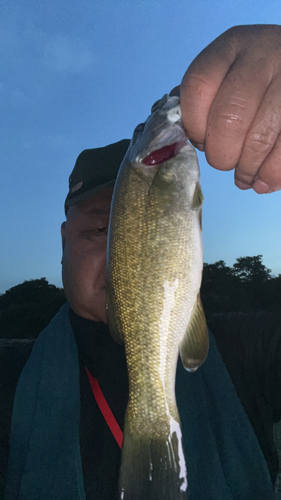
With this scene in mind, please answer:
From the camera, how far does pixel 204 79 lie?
3.68ft

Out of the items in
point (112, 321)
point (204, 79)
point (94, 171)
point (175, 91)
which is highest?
point (94, 171)

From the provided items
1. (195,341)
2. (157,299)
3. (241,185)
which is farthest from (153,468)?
(241,185)

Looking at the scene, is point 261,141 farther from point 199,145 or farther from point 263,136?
point 199,145

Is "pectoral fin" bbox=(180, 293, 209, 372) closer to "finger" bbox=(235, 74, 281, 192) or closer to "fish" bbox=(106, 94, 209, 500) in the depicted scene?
"fish" bbox=(106, 94, 209, 500)

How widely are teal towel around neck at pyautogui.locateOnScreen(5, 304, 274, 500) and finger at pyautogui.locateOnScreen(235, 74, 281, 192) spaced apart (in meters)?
1.61

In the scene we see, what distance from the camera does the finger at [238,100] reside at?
1.08 metres

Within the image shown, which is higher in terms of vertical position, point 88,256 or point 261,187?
point 88,256

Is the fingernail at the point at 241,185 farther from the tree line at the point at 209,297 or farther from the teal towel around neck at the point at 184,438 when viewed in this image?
the tree line at the point at 209,297

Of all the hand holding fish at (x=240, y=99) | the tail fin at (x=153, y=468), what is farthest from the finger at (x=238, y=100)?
the tail fin at (x=153, y=468)

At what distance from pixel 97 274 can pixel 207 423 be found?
139cm

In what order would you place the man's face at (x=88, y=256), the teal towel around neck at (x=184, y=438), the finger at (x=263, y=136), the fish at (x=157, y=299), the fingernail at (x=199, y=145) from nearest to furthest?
1. the finger at (x=263, y=136)
2. the fish at (x=157, y=299)
3. the fingernail at (x=199, y=145)
4. the teal towel around neck at (x=184, y=438)
5. the man's face at (x=88, y=256)

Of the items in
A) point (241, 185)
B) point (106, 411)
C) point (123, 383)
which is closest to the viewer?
point (241, 185)

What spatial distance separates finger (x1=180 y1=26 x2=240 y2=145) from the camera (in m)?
1.12

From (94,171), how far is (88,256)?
0.82 m
